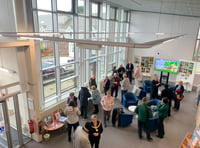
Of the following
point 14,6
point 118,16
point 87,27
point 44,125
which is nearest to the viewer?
point 14,6

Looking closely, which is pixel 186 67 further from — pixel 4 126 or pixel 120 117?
pixel 4 126

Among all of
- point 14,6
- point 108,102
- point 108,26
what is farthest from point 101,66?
point 14,6

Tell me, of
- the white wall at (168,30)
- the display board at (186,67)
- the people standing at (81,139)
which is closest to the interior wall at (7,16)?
the people standing at (81,139)

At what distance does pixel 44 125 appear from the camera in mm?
5121

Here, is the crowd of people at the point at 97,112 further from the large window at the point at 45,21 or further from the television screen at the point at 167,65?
the television screen at the point at 167,65

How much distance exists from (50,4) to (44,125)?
4018 millimetres

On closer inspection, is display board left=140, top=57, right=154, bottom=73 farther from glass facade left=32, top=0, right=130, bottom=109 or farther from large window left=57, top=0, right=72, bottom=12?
large window left=57, top=0, right=72, bottom=12

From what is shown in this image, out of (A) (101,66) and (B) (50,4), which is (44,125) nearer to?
(B) (50,4)

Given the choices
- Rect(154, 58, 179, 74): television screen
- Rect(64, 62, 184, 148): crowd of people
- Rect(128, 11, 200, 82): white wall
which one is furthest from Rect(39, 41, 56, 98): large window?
Rect(154, 58, 179, 74): television screen

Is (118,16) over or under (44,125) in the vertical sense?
over

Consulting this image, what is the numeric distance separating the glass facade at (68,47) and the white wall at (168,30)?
3147mm

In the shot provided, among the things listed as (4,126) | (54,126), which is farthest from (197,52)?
(4,126)

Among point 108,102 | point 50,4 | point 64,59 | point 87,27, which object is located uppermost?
point 50,4

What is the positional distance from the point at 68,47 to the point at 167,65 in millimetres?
6453
